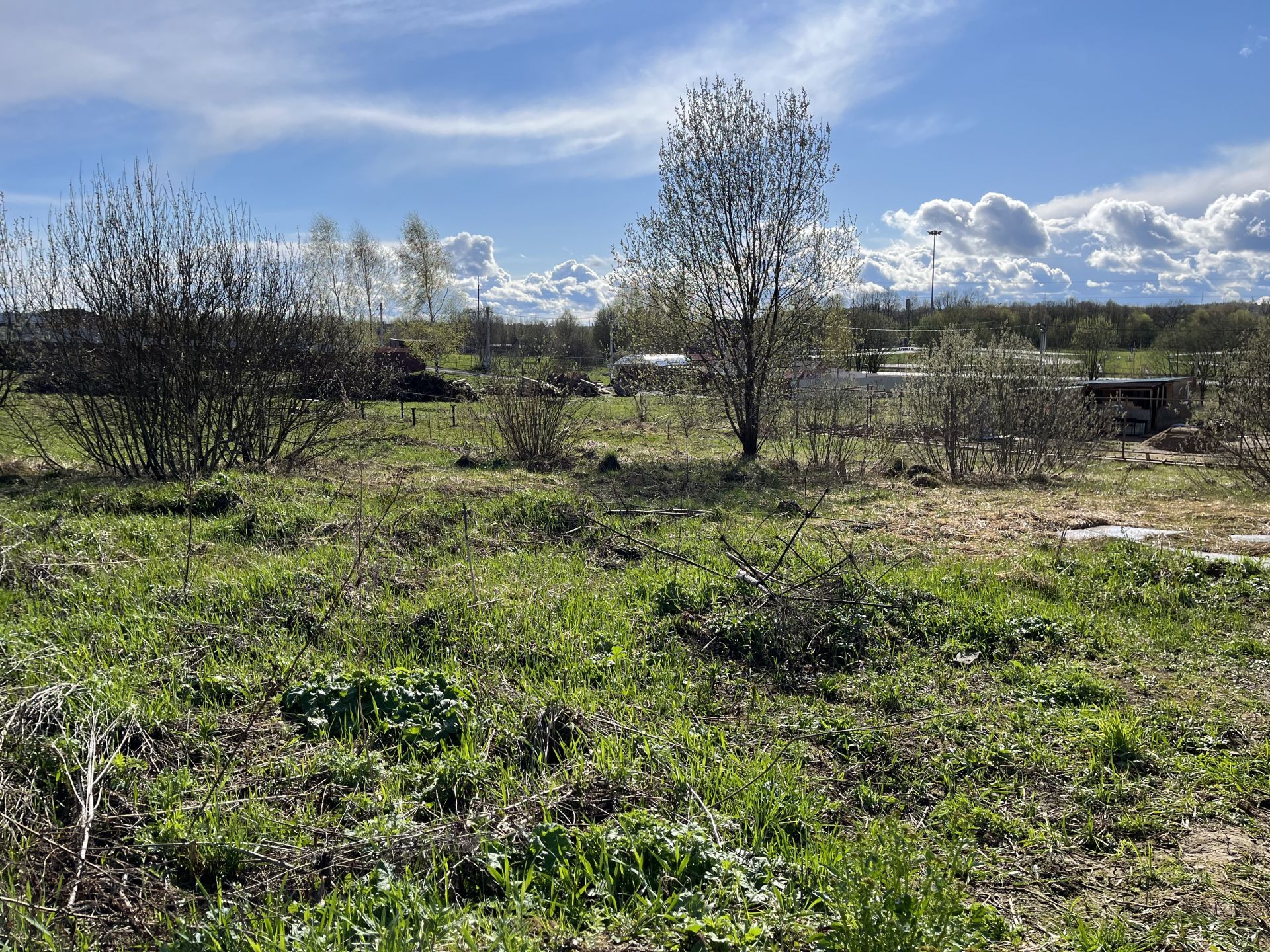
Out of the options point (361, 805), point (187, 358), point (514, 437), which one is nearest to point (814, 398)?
point (514, 437)

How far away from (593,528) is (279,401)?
25.4 ft

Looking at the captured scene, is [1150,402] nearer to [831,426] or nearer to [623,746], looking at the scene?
[831,426]

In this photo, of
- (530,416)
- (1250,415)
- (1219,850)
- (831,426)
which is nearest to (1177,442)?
(1250,415)

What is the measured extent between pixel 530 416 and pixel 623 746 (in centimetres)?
1244

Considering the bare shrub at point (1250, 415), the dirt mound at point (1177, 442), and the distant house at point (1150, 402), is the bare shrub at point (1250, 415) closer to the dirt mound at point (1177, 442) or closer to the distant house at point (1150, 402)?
the dirt mound at point (1177, 442)

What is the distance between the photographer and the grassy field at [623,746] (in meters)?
2.65

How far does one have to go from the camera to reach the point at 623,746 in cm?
376

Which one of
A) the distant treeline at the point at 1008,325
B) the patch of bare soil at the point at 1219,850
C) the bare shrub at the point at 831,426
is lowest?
the patch of bare soil at the point at 1219,850

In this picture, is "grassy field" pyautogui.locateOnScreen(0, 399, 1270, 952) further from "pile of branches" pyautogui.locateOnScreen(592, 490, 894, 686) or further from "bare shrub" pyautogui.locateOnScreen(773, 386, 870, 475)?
"bare shrub" pyautogui.locateOnScreen(773, 386, 870, 475)

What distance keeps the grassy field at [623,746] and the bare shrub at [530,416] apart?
8.09 metres

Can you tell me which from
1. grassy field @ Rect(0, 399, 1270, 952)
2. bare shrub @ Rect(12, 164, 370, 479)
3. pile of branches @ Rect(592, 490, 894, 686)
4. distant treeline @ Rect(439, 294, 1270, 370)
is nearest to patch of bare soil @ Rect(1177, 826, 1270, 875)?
grassy field @ Rect(0, 399, 1270, 952)

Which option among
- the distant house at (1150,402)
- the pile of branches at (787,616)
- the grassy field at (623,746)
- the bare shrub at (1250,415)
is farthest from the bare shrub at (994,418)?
the distant house at (1150,402)

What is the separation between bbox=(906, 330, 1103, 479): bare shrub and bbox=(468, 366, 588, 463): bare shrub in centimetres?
815

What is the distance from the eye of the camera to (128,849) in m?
2.87
